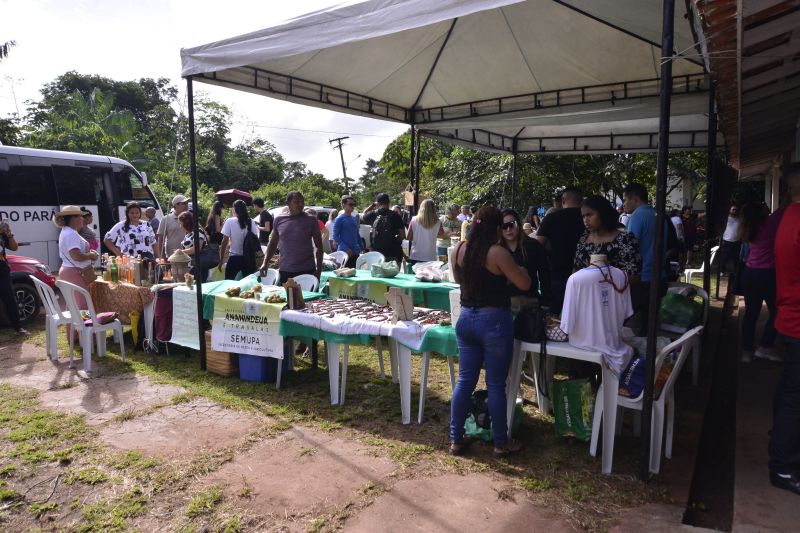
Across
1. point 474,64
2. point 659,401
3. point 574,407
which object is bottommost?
point 574,407

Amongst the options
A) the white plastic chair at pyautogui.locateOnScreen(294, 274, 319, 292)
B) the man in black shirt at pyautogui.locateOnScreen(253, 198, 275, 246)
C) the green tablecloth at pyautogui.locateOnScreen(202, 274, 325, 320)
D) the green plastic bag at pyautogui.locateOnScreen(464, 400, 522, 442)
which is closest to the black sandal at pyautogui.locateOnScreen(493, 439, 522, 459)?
the green plastic bag at pyautogui.locateOnScreen(464, 400, 522, 442)

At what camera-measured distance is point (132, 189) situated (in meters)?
11.5

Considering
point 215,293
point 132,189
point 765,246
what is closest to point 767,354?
point 765,246

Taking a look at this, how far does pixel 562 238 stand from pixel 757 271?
2173mm

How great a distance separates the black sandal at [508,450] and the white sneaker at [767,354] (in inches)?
143

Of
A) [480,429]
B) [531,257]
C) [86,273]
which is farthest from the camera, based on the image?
[86,273]

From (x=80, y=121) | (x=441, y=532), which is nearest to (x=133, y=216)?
(x=441, y=532)

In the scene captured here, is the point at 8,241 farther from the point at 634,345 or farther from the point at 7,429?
the point at 634,345

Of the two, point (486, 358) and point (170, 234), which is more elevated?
point (170, 234)

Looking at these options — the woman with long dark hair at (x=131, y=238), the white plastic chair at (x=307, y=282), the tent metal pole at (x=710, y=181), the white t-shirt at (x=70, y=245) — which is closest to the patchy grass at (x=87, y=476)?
the white plastic chair at (x=307, y=282)

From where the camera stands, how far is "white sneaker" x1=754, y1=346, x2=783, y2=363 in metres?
5.52

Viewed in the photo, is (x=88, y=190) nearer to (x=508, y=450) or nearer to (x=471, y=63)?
(x=471, y=63)

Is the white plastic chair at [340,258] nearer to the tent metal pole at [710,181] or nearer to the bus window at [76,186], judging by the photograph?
the tent metal pole at [710,181]

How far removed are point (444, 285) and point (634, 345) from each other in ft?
7.14
